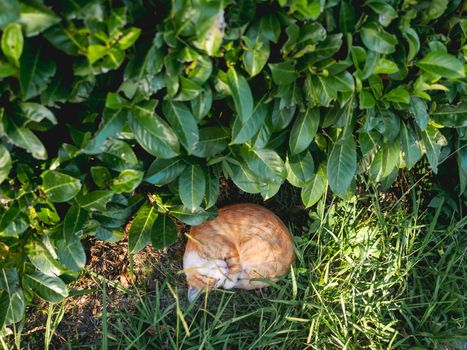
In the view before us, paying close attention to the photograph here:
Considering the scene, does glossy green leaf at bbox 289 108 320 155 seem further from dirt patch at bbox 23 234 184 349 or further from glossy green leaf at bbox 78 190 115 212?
dirt patch at bbox 23 234 184 349

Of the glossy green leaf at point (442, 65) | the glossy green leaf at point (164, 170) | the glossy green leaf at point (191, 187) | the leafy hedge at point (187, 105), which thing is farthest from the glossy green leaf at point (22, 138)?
the glossy green leaf at point (442, 65)

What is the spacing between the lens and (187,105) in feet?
5.88

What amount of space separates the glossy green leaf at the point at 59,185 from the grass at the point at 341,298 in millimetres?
654

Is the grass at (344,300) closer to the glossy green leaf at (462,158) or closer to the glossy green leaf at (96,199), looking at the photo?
the glossy green leaf at (462,158)

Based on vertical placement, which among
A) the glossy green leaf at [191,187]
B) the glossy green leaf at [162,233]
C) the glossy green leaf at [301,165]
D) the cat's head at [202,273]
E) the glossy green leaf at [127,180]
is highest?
the glossy green leaf at [127,180]

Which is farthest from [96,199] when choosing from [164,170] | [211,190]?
[211,190]

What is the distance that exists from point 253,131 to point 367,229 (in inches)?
42.8

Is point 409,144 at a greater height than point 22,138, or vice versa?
point 22,138

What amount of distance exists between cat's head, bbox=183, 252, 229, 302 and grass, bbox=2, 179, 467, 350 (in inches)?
3.0

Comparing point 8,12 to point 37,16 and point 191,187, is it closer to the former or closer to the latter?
point 37,16

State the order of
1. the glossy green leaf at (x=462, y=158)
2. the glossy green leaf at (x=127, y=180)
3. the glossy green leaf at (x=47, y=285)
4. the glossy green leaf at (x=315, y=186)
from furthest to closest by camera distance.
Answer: the glossy green leaf at (x=462, y=158) < the glossy green leaf at (x=315, y=186) < the glossy green leaf at (x=47, y=285) < the glossy green leaf at (x=127, y=180)

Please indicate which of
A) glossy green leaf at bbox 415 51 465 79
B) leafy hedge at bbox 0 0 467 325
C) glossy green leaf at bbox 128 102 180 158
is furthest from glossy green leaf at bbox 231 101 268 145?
glossy green leaf at bbox 415 51 465 79

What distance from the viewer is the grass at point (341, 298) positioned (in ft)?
7.72

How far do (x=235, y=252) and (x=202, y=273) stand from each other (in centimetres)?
18
